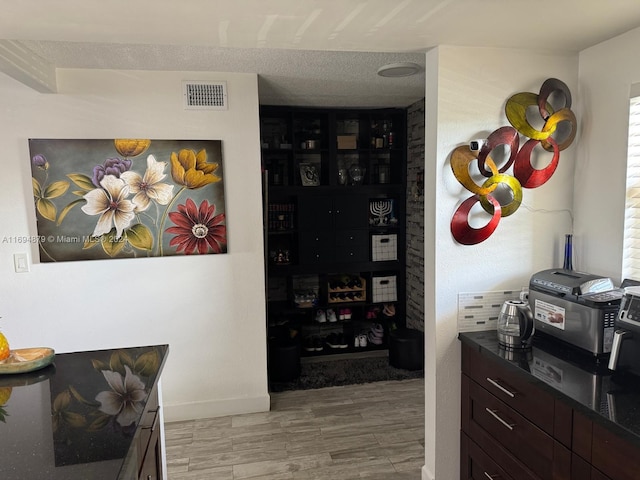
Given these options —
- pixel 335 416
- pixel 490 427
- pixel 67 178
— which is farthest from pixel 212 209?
pixel 490 427

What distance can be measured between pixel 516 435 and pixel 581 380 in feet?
1.19

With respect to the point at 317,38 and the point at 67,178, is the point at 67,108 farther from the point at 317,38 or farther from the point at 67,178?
the point at 317,38

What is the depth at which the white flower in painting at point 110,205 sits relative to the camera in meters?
2.86

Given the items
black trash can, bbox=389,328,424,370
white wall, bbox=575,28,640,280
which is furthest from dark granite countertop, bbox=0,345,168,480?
black trash can, bbox=389,328,424,370

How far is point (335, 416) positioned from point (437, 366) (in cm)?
130

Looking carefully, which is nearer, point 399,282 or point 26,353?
point 26,353

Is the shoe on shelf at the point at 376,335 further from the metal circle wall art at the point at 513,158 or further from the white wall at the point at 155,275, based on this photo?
the metal circle wall art at the point at 513,158

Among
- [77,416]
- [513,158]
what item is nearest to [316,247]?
[513,158]

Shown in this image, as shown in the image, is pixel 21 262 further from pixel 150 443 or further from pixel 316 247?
pixel 316 247

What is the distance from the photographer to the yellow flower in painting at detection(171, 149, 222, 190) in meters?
2.94

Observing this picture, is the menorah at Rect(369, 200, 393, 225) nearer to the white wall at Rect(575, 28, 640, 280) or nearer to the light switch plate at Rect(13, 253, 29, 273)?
the white wall at Rect(575, 28, 640, 280)

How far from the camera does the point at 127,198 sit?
9.51 ft

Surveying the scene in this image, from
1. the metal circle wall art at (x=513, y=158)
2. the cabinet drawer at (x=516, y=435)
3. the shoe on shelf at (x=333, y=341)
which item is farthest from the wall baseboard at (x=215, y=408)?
the metal circle wall art at (x=513, y=158)

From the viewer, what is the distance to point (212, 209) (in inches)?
119
